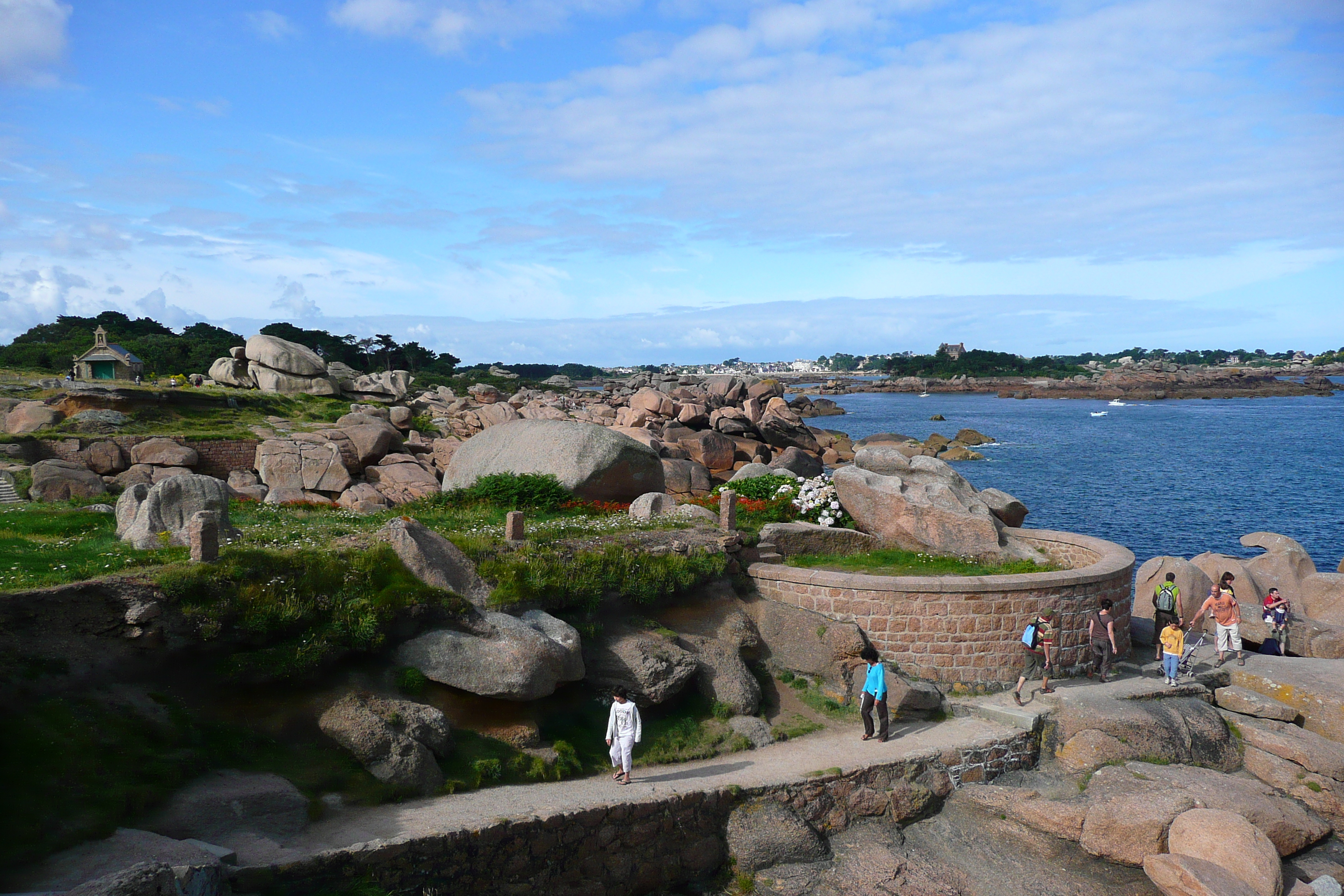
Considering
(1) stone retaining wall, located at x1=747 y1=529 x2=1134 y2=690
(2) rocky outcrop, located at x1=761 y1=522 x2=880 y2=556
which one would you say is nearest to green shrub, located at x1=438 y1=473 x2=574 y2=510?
(2) rocky outcrop, located at x1=761 y1=522 x2=880 y2=556

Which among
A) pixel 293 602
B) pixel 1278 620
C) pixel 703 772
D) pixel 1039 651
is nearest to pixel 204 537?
pixel 293 602

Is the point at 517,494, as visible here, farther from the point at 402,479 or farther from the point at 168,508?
the point at 168,508

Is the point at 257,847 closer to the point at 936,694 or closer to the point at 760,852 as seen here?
the point at 760,852

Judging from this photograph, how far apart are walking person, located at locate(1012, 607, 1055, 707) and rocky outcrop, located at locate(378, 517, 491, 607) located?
380 inches

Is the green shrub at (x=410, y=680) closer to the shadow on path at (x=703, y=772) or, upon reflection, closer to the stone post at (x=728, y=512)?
the shadow on path at (x=703, y=772)

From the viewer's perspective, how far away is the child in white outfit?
11484 millimetres

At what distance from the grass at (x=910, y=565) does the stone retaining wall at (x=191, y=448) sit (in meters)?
19.0

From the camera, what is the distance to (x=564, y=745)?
39.5 feet

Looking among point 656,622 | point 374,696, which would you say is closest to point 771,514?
point 656,622

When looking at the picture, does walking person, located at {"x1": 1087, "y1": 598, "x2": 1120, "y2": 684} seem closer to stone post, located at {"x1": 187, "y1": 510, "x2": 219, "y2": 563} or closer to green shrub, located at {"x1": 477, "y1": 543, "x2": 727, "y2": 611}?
green shrub, located at {"x1": 477, "y1": 543, "x2": 727, "y2": 611}

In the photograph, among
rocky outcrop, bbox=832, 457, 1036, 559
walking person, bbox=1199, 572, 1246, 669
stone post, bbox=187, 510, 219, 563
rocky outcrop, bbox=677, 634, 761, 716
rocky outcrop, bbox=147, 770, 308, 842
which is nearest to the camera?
rocky outcrop, bbox=147, 770, 308, 842

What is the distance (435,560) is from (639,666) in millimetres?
3726

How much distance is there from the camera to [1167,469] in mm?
52812

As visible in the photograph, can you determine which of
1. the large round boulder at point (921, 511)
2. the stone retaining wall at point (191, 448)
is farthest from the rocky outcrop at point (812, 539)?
the stone retaining wall at point (191, 448)
